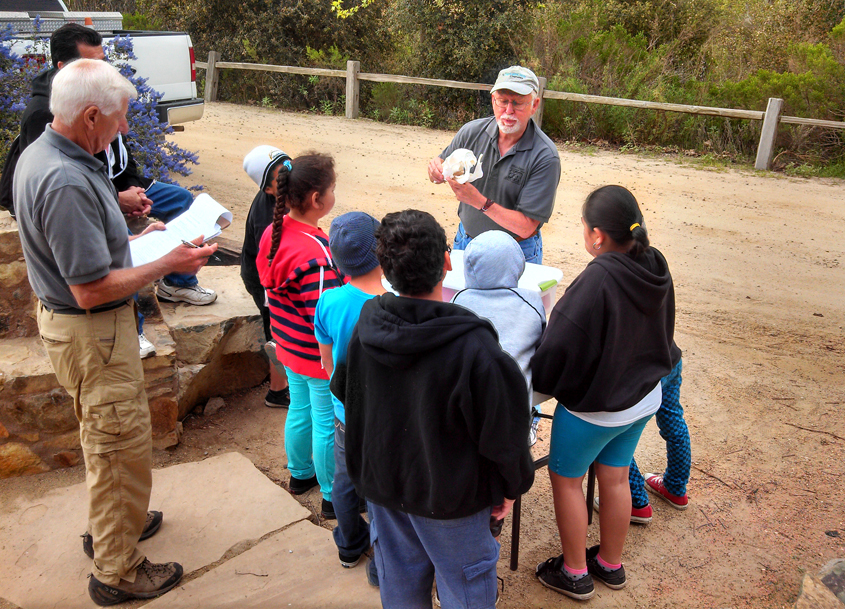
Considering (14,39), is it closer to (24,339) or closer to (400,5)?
(24,339)

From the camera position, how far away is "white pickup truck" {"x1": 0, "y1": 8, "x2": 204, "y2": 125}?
21.7 ft

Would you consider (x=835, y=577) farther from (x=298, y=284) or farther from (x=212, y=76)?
(x=212, y=76)

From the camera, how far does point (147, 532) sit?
307cm

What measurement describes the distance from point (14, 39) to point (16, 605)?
15.8 feet

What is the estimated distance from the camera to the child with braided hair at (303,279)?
115 inches

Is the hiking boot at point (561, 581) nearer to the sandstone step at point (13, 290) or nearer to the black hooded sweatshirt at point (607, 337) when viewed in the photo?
the black hooded sweatshirt at point (607, 337)

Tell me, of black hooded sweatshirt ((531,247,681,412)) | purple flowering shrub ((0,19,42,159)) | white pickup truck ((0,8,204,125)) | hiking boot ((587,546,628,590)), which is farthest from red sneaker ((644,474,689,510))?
white pickup truck ((0,8,204,125))

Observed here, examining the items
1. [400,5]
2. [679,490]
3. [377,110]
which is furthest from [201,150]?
[679,490]

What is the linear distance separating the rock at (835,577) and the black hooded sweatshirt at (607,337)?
105 cm

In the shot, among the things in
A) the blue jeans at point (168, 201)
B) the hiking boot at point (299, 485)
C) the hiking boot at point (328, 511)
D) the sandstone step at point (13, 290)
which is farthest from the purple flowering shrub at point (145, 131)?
the hiking boot at point (328, 511)

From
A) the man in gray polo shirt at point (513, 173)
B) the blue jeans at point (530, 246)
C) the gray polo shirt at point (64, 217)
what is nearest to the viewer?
the gray polo shirt at point (64, 217)

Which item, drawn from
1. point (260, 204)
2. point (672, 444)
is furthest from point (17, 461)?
point (672, 444)

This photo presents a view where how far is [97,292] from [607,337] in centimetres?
175

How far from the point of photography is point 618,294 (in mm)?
2357
